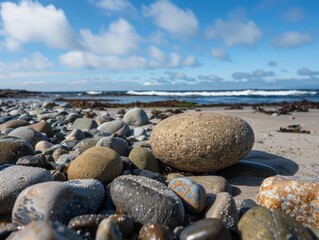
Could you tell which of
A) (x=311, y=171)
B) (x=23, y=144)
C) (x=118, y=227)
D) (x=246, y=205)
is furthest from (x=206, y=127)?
(x=23, y=144)

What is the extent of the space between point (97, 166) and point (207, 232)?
1.43m

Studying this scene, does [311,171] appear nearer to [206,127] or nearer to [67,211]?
[206,127]

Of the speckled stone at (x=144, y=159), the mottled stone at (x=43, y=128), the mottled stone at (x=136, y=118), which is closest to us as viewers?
the speckled stone at (x=144, y=159)

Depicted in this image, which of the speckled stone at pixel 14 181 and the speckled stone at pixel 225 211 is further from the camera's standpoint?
the speckled stone at pixel 14 181

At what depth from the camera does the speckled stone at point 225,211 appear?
7.75 feet

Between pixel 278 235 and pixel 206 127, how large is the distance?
1867mm

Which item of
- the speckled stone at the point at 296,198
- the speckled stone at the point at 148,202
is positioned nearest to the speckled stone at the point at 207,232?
the speckled stone at the point at 148,202

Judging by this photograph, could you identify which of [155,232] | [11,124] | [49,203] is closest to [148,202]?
[155,232]

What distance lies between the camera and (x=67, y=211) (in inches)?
90.6

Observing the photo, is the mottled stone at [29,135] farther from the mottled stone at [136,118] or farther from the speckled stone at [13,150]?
the mottled stone at [136,118]

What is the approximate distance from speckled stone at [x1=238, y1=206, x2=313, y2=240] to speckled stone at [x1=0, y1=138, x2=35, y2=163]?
269 centimetres

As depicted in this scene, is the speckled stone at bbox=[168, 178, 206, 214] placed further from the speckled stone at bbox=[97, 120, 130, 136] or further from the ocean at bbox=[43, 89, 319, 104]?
the ocean at bbox=[43, 89, 319, 104]

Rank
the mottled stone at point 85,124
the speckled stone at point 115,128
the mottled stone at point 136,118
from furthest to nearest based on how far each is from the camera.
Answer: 1. the mottled stone at point 136,118
2. the mottled stone at point 85,124
3. the speckled stone at point 115,128

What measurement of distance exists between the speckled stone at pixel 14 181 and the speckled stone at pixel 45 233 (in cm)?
61
